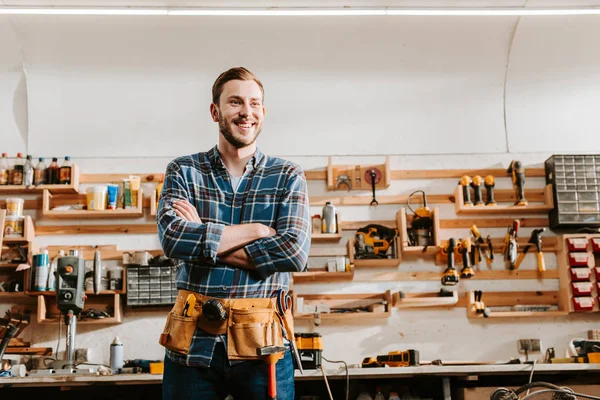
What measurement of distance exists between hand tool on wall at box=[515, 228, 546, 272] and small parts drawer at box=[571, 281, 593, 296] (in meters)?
0.25

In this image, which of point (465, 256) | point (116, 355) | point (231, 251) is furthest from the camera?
point (465, 256)

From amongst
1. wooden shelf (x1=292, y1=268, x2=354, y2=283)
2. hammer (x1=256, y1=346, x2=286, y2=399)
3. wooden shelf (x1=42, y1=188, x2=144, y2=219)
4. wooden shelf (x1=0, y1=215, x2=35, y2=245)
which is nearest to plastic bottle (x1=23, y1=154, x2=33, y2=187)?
wooden shelf (x1=42, y1=188, x2=144, y2=219)

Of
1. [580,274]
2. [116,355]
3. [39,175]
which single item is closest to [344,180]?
[580,274]

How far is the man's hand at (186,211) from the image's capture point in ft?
7.13

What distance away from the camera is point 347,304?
5.00 meters

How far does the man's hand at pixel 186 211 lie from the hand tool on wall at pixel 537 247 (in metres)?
3.46

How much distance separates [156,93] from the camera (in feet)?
17.0

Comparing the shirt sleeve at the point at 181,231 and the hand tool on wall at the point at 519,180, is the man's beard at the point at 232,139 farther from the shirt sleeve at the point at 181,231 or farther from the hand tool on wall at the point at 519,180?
the hand tool on wall at the point at 519,180

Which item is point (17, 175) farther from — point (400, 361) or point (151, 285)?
point (400, 361)

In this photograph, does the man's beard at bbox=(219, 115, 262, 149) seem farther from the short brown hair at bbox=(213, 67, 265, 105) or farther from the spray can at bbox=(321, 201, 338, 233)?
the spray can at bbox=(321, 201, 338, 233)

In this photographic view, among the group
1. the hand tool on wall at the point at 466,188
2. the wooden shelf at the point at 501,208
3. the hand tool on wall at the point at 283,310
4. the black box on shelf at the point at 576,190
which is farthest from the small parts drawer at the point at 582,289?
the hand tool on wall at the point at 283,310

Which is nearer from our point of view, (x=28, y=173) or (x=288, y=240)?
(x=288, y=240)

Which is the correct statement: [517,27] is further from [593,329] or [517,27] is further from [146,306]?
[146,306]

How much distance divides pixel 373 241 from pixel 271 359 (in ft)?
10.2
